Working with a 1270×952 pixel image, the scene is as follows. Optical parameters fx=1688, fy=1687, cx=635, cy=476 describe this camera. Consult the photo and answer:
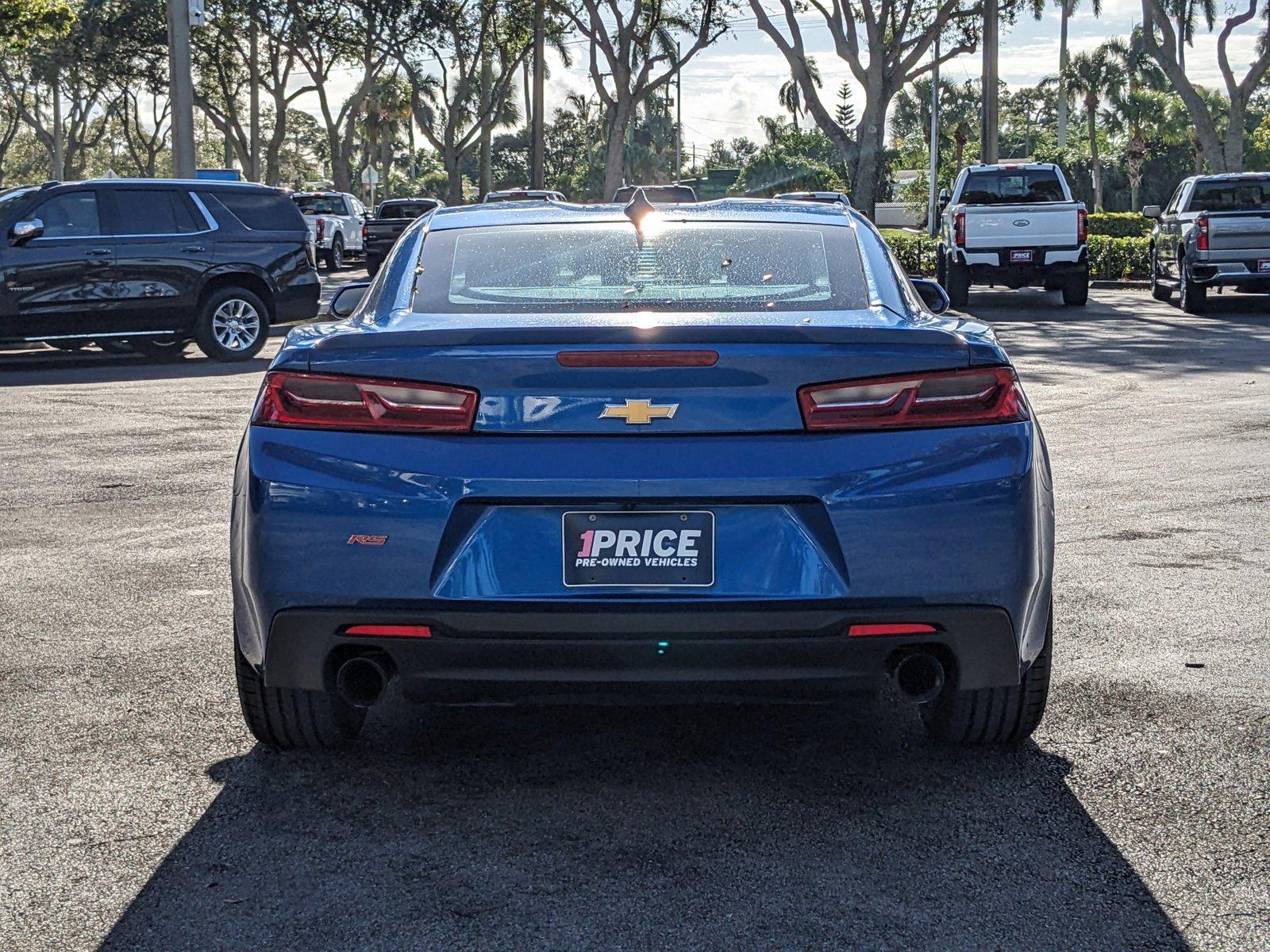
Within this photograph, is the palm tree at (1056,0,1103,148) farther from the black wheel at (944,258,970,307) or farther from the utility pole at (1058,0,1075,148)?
the black wheel at (944,258,970,307)

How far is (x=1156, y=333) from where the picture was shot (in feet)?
63.3

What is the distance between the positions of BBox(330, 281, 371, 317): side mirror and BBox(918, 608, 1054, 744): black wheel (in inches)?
93.9

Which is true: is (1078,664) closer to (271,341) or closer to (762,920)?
(762,920)

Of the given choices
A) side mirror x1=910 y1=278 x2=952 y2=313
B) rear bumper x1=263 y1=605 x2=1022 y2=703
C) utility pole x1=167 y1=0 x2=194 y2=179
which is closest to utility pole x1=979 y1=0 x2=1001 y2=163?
utility pole x1=167 y1=0 x2=194 y2=179

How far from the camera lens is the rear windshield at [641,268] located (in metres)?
4.36

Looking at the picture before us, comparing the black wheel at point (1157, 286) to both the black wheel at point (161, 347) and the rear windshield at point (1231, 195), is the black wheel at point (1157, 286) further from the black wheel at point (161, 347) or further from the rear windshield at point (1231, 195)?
the black wheel at point (161, 347)

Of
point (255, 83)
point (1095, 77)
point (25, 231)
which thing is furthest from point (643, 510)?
point (1095, 77)

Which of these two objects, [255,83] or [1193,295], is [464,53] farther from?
[1193,295]

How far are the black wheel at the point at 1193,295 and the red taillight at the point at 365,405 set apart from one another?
1976 centimetres

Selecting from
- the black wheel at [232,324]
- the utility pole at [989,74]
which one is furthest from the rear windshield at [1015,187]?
the black wheel at [232,324]

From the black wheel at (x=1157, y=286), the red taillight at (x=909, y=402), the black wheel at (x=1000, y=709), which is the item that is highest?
the red taillight at (x=909, y=402)

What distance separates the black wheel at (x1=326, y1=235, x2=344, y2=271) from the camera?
1526 inches

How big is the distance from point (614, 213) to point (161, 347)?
1476cm

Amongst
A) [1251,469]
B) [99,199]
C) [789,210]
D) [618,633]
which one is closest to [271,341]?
[99,199]
